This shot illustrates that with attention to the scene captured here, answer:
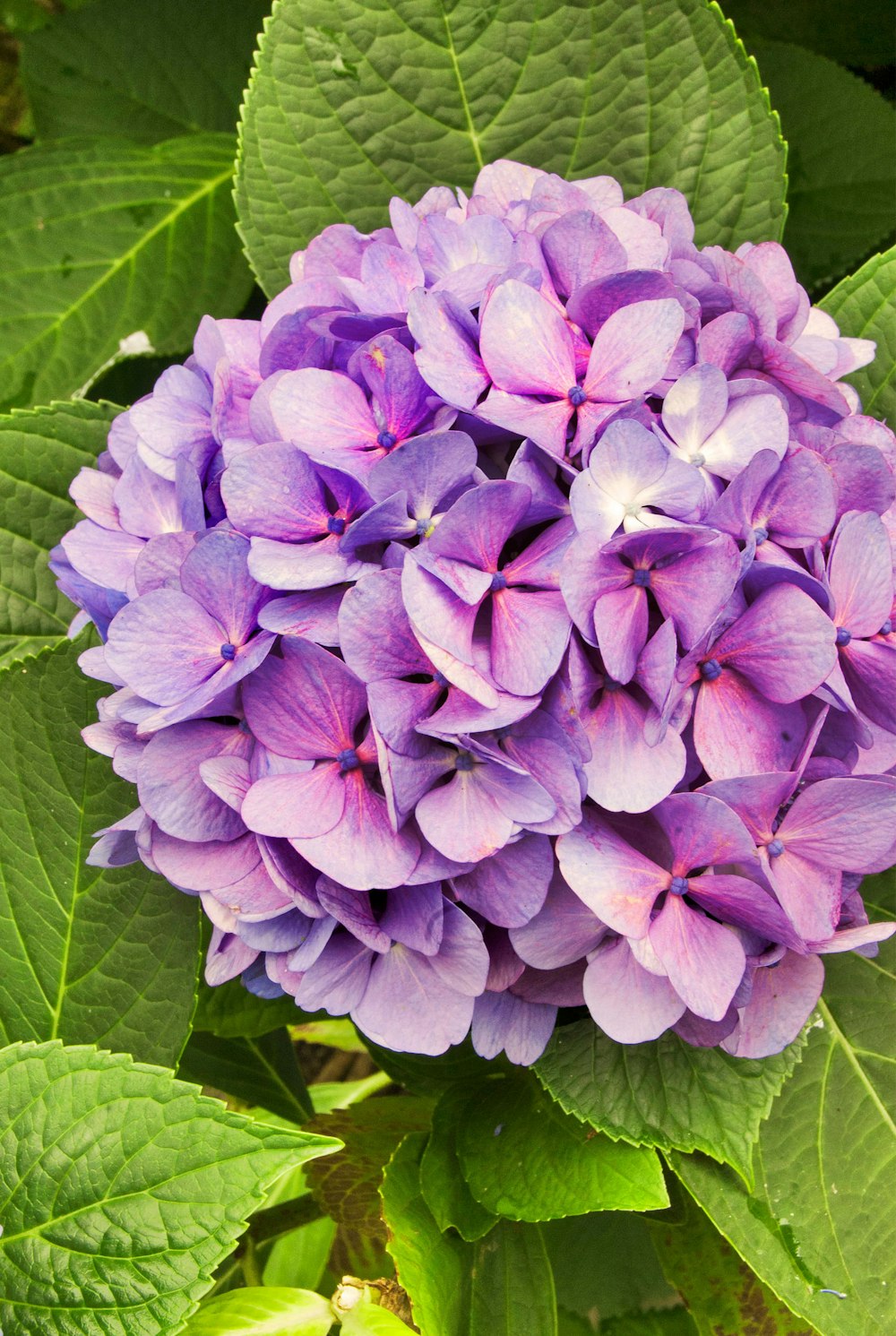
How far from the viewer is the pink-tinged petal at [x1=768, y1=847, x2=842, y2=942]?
22.9 inches

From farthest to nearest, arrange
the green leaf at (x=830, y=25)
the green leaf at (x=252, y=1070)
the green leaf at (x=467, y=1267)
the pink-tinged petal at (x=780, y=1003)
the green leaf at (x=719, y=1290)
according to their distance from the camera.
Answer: the green leaf at (x=830, y=25) → the green leaf at (x=252, y=1070) → the green leaf at (x=719, y=1290) → the green leaf at (x=467, y=1267) → the pink-tinged petal at (x=780, y=1003)

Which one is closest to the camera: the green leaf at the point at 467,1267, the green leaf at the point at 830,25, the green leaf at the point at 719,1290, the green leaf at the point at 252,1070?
the green leaf at the point at 467,1267

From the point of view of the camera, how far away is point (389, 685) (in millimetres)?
537

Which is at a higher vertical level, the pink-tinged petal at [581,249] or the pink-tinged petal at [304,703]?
the pink-tinged petal at [581,249]

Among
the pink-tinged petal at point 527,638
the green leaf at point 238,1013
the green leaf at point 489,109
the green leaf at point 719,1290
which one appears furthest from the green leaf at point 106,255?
the green leaf at point 719,1290

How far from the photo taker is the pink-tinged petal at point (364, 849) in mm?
551

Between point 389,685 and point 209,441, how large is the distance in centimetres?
21

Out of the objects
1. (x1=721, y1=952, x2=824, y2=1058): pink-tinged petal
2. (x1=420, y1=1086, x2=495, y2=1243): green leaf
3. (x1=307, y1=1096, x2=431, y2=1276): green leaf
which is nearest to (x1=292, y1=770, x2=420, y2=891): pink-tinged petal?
(x1=721, y1=952, x2=824, y2=1058): pink-tinged petal

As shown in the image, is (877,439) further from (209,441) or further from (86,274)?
(86,274)

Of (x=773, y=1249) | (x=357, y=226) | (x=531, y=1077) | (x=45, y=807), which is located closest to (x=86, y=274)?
(x=357, y=226)

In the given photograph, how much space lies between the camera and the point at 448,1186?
31.6 inches

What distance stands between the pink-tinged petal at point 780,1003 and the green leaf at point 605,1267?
517mm

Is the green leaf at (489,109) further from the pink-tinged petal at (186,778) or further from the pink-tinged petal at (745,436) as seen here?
the pink-tinged petal at (186,778)

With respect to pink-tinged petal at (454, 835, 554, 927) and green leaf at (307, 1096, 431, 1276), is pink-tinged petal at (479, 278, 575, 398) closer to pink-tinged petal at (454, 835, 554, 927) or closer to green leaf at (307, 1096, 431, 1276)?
pink-tinged petal at (454, 835, 554, 927)
